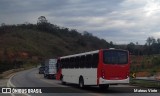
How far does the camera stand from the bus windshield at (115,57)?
25.0 m

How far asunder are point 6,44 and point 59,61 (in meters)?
130

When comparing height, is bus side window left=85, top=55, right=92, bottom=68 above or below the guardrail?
above

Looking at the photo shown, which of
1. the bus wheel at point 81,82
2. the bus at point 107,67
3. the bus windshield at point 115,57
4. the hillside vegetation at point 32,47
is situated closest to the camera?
the bus at point 107,67

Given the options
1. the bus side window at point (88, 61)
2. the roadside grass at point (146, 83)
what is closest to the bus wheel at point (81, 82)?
the bus side window at point (88, 61)

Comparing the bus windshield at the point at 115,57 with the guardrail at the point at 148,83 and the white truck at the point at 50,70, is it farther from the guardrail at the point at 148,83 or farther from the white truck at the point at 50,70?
the white truck at the point at 50,70

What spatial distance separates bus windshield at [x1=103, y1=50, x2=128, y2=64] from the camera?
25.0 metres

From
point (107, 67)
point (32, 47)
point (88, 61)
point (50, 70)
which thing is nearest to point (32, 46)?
point (32, 47)

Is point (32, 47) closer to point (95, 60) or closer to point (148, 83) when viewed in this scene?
point (148, 83)

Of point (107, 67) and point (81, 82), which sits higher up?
point (107, 67)

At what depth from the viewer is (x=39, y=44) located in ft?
600

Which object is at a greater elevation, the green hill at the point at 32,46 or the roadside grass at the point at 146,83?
the green hill at the point at 32,46

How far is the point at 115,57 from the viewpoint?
82.7 feet

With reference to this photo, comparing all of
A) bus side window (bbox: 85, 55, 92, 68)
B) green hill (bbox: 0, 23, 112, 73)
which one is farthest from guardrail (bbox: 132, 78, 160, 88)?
green hill (bbox: 0, 23, 112, 73)

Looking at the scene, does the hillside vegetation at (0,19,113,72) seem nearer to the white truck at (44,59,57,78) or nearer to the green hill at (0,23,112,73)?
the green hill at (0,23,112,73)
